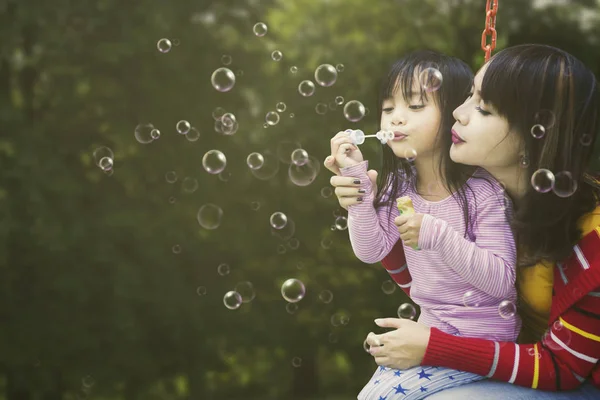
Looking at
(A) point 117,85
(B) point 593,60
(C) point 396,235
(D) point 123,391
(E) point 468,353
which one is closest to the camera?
(E) point 468,353

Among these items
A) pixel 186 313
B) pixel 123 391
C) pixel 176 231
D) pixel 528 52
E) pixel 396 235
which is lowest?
pixel 123 391

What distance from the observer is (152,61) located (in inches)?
206

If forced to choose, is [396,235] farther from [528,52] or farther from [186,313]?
[186,313]

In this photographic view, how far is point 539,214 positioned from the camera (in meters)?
1.82

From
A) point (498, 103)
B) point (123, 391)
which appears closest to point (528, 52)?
point (498, 103)

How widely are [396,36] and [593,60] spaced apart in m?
1.33

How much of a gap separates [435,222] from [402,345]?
32 cm

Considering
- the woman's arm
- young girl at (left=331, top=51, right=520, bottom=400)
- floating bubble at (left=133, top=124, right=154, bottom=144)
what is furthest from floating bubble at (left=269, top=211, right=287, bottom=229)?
young girl at (left=331, top=51, right=520, bottom=400)

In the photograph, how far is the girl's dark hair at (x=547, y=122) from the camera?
1759 millimetres

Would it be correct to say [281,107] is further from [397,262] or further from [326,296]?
[397,262]

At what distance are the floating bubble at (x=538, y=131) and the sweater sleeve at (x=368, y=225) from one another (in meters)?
0.39

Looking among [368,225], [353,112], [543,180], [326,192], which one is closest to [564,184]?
[543,180]

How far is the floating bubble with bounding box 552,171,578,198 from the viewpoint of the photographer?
69.3 inches

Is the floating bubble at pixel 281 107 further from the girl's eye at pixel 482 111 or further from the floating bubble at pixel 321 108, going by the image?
the girl's eye at pixel 482 111
